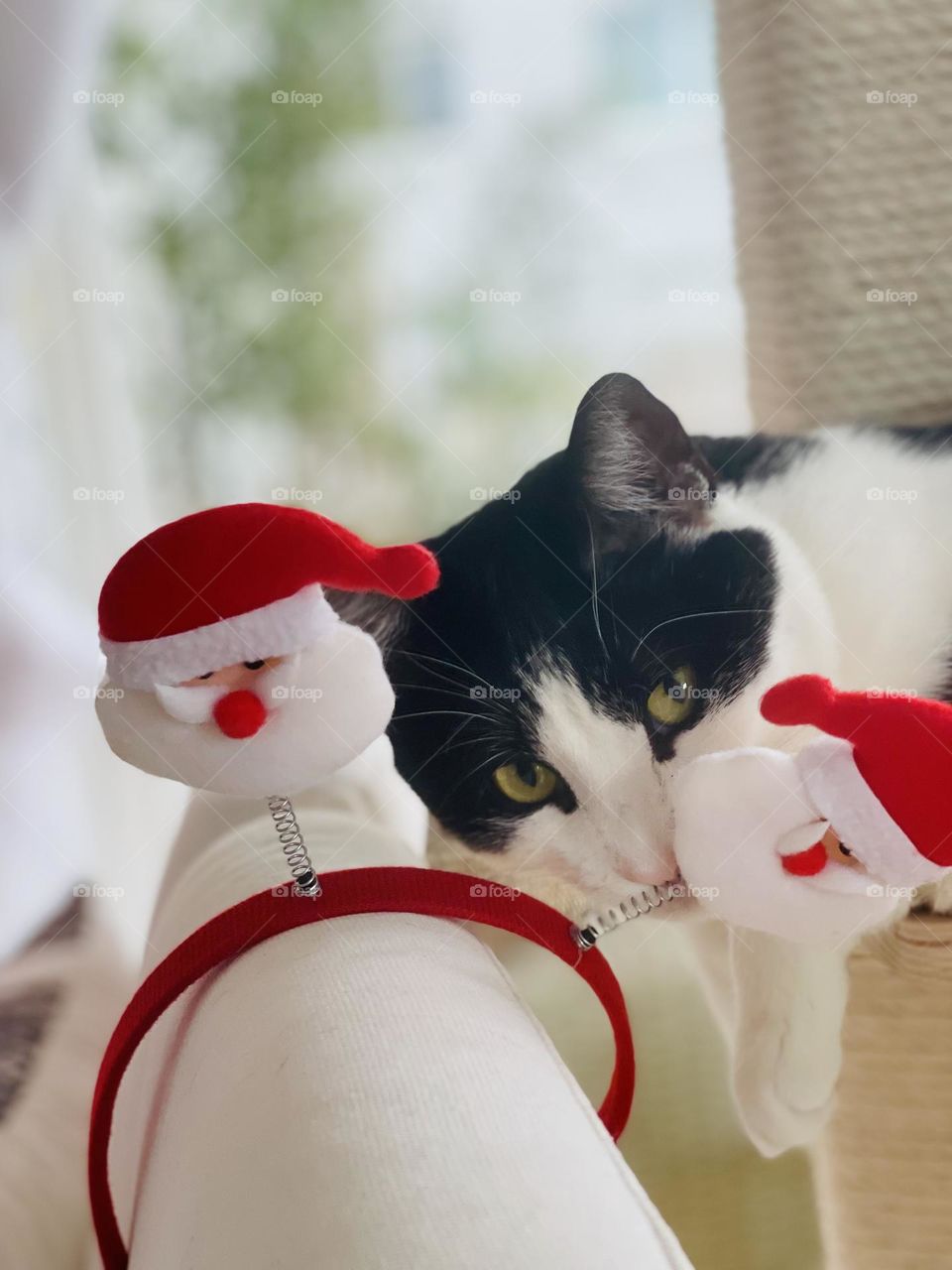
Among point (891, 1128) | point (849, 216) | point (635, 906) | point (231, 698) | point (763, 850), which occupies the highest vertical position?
point (849, 216)

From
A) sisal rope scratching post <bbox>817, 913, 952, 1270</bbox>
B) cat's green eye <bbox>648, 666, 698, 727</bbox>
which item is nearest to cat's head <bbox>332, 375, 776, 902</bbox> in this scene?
cat's green eye <bbox>648, 666, 698, 727</bbox>

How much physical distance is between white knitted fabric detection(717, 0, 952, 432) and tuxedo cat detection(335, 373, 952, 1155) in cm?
4

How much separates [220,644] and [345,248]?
32 cm

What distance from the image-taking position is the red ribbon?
1.74ft

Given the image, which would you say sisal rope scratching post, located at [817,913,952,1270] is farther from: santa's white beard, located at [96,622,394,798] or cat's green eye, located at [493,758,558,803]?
santa's white beard, located at [96,622,394,798]

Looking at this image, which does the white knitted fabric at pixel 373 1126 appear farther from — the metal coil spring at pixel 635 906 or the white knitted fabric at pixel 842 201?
the white knitted fabric at pixel 842 201

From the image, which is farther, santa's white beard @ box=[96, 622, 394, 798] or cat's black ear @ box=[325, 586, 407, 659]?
cat's black ear @ box=[325, 586, 407, 659]

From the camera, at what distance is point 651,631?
631mm

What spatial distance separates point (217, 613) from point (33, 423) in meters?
0.35

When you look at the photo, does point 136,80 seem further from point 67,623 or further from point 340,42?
point 67,623

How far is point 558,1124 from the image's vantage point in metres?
0.41

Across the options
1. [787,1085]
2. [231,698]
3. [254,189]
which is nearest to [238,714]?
[231,698]

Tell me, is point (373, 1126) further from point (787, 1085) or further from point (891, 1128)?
point (891, 1128)

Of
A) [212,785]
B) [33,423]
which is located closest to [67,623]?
[33,423]
